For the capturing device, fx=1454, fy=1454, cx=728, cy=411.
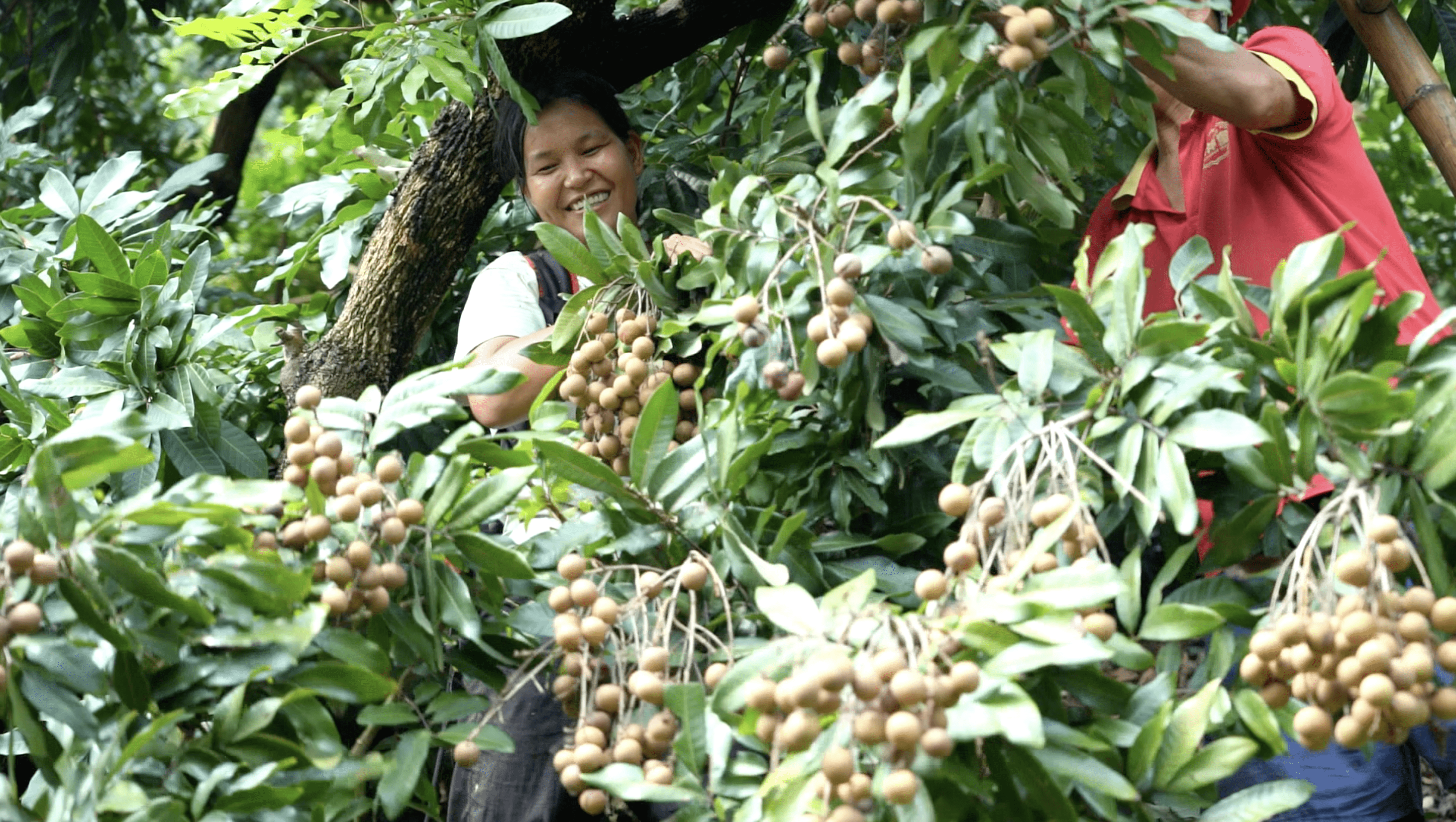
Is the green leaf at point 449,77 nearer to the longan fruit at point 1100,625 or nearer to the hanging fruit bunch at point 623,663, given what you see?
the hanging fruit bunch at point 623,663

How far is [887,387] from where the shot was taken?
141 centimetres

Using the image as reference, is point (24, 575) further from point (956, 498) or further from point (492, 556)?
point (956, 498)

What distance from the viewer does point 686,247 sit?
60.2 inches

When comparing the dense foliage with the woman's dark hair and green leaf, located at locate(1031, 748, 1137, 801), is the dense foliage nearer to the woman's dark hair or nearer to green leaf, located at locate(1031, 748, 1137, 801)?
green leaf, located at locate(1031, 748, 1137, 801)

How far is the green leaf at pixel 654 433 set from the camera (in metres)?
1.28

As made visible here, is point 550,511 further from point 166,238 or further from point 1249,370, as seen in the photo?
point 166,238

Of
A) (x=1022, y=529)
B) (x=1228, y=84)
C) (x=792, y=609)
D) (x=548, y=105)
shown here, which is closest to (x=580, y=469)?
(x=792, y=609)

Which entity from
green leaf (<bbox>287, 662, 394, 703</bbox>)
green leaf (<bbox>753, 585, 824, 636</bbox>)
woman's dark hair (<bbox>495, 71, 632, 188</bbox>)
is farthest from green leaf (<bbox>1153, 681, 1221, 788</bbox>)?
woman's dark hair (<bbox>495, 71, 632, 188</bbox>)

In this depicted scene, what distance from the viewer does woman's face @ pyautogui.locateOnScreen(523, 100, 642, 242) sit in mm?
1962

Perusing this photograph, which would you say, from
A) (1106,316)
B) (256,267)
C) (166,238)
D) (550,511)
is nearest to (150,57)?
(256,267)

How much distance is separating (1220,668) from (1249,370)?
9.4 inches

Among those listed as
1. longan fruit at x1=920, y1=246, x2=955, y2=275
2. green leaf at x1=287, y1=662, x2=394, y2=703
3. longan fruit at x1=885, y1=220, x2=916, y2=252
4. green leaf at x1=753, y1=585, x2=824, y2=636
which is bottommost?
green leaf at x1=287, y1=662, x2=394, y2=703

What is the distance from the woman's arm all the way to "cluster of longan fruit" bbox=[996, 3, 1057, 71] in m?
0.70

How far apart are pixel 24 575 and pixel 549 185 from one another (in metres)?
1.02
